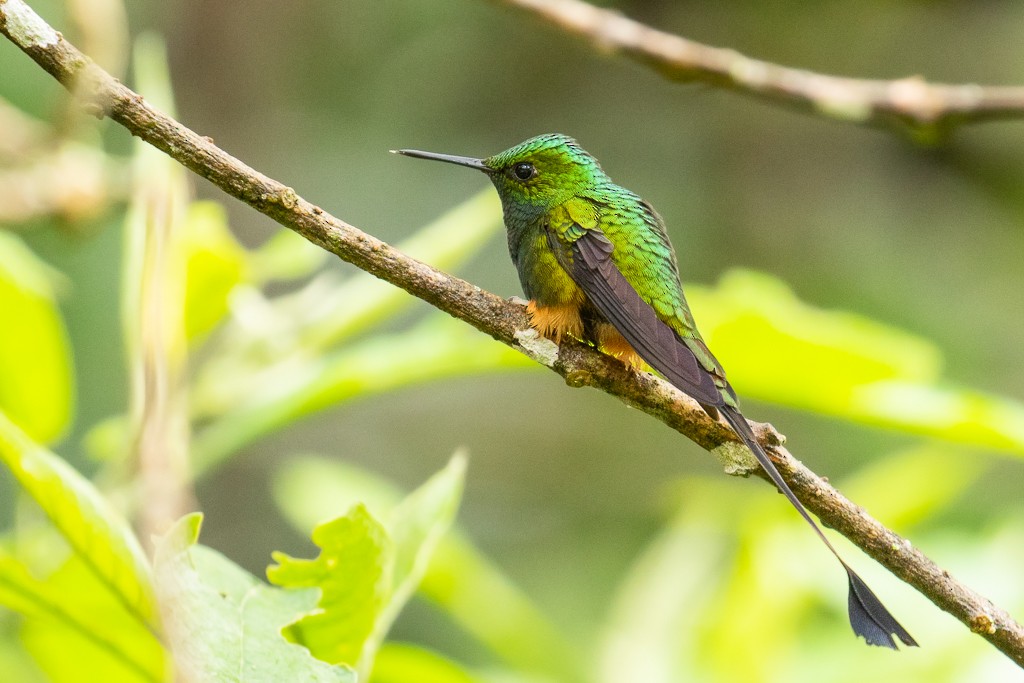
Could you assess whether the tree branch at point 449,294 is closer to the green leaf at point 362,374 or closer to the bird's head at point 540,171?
the green leaf at point 362,374

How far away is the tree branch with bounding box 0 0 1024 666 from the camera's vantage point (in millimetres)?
1330

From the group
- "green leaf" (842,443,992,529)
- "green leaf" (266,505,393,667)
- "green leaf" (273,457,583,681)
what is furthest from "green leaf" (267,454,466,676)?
"green leaf" (842,443,992,529)

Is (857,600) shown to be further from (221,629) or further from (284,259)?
(284,259)

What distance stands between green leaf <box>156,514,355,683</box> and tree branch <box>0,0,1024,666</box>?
44cm

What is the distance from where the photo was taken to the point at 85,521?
1394 mm

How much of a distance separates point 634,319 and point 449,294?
25.4 inches

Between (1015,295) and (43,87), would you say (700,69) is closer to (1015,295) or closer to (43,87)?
(43,87)

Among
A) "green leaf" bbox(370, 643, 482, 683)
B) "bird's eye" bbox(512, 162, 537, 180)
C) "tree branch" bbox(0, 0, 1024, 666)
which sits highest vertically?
"bird's eye" bbox(512, 162, 537, 180)

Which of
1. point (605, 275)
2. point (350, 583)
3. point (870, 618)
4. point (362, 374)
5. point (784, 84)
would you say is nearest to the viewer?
point (350, 583)

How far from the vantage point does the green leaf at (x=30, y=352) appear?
6.20 feet

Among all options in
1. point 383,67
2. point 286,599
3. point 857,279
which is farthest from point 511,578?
point 286,599

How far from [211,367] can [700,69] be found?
151 cm

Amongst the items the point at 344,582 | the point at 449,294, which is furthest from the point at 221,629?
the point at 449,294

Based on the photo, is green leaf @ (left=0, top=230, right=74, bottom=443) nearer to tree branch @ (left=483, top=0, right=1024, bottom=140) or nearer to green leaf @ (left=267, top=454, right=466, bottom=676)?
green leaf @ (left=267, top=454, right=466, bottom=676)
